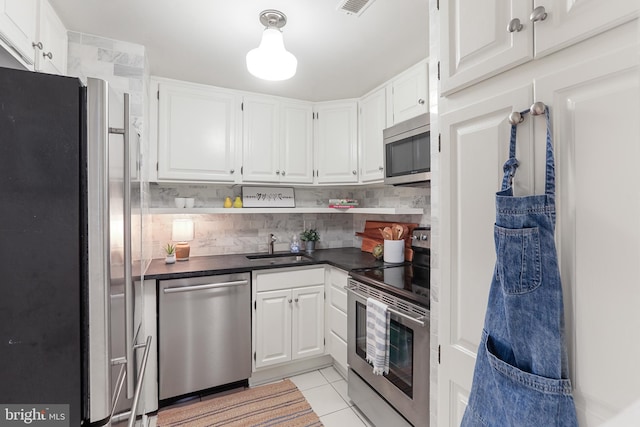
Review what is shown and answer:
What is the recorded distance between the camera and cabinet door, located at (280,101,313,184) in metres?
2.81

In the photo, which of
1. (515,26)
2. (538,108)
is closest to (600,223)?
(538,108)

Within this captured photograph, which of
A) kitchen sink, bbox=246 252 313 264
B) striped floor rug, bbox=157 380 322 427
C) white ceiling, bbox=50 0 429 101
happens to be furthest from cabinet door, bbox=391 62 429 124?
striped floor rug, bbox=157 380 322 427

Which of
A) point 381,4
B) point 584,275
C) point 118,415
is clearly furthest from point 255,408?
point 381,4

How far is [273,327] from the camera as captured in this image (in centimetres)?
238

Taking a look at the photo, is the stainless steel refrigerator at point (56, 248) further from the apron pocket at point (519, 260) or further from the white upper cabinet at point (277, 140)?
the white upper cabinet at point (277, 140)

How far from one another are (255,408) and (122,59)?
8.31 feet

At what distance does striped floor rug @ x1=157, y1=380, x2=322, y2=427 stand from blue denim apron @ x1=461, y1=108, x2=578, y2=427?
1626 millimetres

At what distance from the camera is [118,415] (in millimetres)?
1076

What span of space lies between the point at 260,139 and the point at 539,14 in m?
2.30

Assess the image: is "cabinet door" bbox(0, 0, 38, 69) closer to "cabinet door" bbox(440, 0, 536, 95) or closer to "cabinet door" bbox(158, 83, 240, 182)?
"cabinet door" bbox(158, 83, 240, 182)

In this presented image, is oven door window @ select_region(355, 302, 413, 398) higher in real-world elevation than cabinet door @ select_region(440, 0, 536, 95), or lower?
lower

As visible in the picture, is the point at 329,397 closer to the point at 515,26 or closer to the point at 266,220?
the point at 266,220

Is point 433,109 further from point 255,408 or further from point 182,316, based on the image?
point 255,408

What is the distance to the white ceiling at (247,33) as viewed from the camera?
5.10 feet
